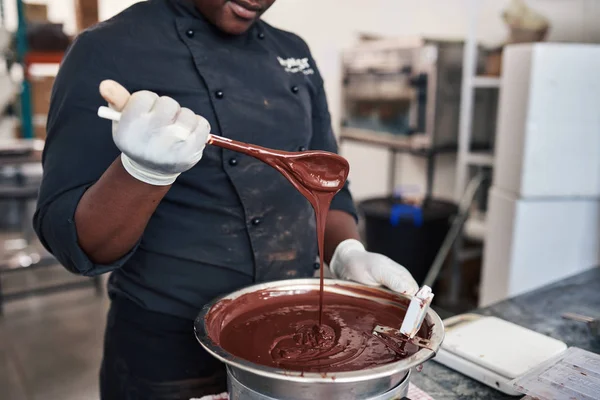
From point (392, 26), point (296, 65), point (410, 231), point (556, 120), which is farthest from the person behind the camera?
point (392, 26)

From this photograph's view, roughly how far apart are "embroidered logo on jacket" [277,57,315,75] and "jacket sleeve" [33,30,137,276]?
1.55 feet

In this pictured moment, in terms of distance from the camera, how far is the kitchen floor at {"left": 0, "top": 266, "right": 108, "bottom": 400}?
9.55 ft

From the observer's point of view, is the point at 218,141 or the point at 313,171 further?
the point at 313,171

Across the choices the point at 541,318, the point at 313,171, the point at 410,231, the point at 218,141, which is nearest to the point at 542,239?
the point at 410,231

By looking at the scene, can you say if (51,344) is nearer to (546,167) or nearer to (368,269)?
(368,269)

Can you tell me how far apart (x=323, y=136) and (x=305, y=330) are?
2.42ft

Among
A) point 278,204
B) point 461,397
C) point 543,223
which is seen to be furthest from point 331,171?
point 543,223

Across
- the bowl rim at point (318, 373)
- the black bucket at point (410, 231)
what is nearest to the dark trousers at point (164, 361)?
the bowl rim at point (318, 373)

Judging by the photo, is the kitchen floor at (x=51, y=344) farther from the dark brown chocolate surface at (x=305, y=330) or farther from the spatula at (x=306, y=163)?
the spatula at (x=306, y=163)

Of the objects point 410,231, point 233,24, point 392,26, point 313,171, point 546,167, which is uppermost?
point 392,26

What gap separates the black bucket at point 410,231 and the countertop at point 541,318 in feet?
4.08

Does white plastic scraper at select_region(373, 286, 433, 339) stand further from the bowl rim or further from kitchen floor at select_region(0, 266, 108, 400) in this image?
kitchen floor at select_region(0, 266, 108, 400)

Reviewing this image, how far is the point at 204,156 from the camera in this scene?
1.29 m

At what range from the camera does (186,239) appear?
4.23 feet
